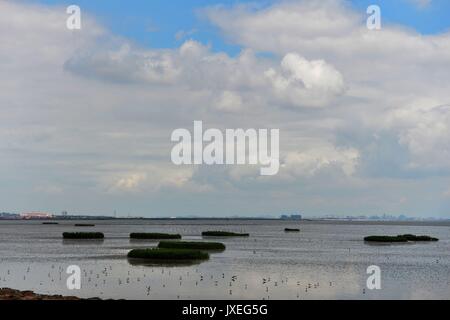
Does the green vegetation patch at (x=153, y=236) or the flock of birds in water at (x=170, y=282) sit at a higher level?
the green vegetation patch at (x=153, y=236)

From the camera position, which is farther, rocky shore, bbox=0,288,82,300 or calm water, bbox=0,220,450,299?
calm water, bbox=0,220,450,299

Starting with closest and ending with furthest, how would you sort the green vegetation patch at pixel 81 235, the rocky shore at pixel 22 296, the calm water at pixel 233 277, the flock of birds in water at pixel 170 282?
the rocky shore at pixel 22 296 → the flock of birds in water at pixel 170 282 → the calm water at pixel 233 277 → the green vegetation patch at pixel 81 235

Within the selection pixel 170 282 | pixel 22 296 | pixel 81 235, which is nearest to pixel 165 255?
pixel 170 282

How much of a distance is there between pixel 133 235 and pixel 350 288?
84.2 meters

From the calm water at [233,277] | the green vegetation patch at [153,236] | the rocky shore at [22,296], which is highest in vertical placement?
the green vegetation patch at [153,236]

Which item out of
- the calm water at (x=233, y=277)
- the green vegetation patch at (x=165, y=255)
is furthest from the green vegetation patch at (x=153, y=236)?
the green vegetation patch at (x=165, y=255)

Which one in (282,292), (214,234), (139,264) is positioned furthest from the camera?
(214,234)

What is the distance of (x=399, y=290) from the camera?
47.6 metres

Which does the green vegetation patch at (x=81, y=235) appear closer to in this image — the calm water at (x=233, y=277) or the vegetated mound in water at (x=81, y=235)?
the vegetated mound in water at (x=81, y=235)

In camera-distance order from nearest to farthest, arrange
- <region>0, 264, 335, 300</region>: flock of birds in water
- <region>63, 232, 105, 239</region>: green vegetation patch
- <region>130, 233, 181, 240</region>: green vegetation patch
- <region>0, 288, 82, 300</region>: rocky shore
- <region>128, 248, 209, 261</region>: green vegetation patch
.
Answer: <region>0, 288, 82, 300</region>: rocky shore → <region>0, 264, 335, 300</region>: flock of birds in water → <region>128, 248, 209, 261</region>: green vegetation patch → <region>130, 233, 181, 240</region>: green vegetation patch → <region>63, 232, 105, 239</region>: green vegetation patch

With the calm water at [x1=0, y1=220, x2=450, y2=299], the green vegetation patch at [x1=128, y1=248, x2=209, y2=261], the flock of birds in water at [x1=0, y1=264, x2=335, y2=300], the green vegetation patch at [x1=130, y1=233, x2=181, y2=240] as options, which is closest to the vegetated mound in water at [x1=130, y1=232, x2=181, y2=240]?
the green vegetation patch at [x1=130, y1=233, x2=181, y2=240]

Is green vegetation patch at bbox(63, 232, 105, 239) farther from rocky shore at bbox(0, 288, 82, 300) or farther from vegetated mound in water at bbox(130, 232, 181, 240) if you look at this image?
rocky shore at bbox(0, 288, 82, 300)
